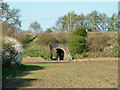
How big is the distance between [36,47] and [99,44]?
12.9m

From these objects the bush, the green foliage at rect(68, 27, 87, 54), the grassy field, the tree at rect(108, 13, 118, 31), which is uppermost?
the tree at rect(108, 13, 118, 31)

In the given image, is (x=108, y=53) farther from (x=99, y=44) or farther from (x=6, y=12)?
(x=6, y=12)

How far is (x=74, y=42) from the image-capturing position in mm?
45812

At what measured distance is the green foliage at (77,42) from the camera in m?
45.2

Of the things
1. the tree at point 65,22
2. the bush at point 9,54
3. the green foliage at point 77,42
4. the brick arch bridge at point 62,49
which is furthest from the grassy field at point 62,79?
the tree at point 65,22

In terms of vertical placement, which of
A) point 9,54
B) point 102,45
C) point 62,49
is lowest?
point 9,54

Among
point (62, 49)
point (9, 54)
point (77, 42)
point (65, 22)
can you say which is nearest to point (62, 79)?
point (9, 54)

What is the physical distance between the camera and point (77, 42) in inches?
1791

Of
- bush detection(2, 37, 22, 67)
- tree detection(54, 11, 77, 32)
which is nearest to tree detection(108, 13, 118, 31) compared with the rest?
tree detection(54, 11, 77, 32)

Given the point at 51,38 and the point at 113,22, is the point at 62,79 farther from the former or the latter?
the point at 113,22

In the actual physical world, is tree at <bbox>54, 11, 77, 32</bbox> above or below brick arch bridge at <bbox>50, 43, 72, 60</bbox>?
above

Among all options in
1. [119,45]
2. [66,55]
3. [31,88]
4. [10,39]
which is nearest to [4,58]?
[10,39]

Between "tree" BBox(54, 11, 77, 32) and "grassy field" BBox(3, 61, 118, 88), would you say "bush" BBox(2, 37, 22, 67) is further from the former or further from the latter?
"tree" BBox(54, 11, 77, 32)

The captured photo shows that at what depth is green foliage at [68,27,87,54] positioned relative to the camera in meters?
45.2
